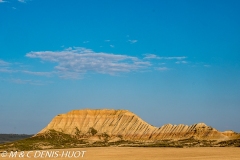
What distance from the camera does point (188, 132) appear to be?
270 ft

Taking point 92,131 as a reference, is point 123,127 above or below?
above

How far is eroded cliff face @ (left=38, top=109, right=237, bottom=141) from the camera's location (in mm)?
81625

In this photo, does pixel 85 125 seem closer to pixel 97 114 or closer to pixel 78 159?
pixel 97 114

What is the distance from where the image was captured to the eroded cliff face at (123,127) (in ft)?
268

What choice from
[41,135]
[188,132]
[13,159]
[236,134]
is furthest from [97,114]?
[13,159]

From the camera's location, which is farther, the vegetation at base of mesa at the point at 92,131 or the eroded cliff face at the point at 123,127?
the vegetation at base of mesa at the point at 92,131

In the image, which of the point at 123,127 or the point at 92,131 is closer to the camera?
the point at 123,127

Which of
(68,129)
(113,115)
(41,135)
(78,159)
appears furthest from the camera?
(113,115)

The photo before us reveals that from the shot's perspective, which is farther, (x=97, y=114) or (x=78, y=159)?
(x=97, y=114)

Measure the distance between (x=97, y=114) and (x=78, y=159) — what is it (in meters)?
68.8

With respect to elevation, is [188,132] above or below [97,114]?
below

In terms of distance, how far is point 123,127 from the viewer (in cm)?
9431

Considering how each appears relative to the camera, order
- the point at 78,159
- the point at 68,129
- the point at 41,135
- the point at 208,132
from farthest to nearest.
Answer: the point at 68,129, the point at 41,135, the point at 208,132, the point at 78,159

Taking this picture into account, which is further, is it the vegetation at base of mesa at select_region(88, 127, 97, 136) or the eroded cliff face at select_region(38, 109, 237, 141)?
the vegetation at base of mesa at select_region(88, 127, 97, 136)
